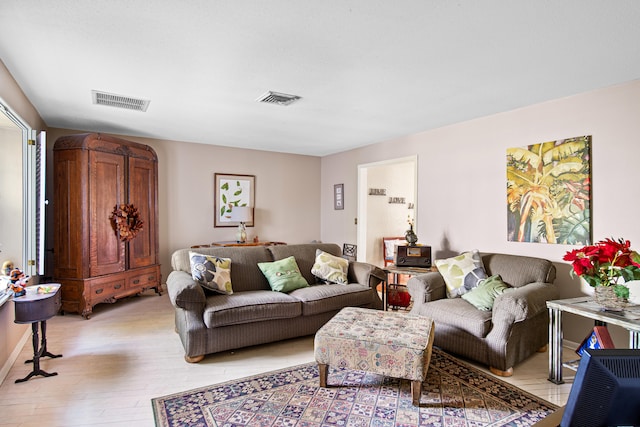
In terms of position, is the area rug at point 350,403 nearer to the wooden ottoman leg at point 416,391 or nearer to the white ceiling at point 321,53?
the wooden ottoman leg at point 416,391

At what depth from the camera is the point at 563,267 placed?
3.38 meters

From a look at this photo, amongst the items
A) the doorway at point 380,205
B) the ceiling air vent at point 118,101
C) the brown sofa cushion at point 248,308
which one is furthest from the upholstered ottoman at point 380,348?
the doorway at point 380,205

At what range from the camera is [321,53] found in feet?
8.07

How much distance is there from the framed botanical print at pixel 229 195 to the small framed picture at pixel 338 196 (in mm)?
1528

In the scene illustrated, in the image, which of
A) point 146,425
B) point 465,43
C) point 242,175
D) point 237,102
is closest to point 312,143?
point 242,175

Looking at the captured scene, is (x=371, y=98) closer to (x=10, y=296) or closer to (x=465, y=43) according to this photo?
(x=465, y=43)

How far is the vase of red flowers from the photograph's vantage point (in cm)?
234

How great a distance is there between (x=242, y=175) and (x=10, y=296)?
13.1 feet

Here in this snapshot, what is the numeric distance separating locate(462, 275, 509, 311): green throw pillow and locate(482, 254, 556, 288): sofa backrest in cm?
14

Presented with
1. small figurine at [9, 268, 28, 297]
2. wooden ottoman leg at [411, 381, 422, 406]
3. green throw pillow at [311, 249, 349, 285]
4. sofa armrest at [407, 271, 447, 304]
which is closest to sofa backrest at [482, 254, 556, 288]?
sofa armrest at [407, 271, 447, 304]

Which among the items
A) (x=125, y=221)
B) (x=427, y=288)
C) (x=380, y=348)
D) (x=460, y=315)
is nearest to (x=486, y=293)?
(x=460, y=315)

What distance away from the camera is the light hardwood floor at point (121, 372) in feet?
7.30

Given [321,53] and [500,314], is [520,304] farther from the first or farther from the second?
[321,53]

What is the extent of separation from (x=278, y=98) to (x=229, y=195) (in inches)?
123
